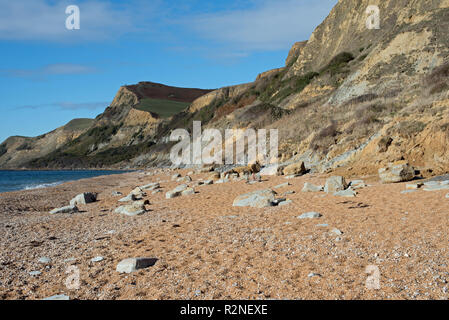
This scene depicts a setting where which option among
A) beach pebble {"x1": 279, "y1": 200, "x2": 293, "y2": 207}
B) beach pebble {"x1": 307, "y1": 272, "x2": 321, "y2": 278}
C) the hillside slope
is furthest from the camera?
the hillside slope

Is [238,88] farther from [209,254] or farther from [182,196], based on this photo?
[209,254]

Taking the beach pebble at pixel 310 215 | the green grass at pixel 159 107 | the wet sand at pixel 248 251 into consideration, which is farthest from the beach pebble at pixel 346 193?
the green grass at pixel 159 107

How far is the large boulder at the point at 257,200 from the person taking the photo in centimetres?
937

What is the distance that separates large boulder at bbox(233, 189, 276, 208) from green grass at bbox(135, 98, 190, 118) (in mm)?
106010

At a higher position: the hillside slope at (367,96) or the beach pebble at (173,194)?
the hillside slope at (367,96)

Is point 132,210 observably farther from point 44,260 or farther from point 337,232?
point 337,232

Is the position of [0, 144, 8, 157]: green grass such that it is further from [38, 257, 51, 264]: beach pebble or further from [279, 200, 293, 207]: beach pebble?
[38, 257, 51, 264]: beach pebble

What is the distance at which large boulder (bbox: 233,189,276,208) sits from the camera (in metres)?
9.37

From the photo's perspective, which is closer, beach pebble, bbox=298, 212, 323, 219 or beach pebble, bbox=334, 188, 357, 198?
beach pebble, bbox=298, 212, 323, 219

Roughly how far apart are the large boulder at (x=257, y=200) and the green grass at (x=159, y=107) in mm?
106010

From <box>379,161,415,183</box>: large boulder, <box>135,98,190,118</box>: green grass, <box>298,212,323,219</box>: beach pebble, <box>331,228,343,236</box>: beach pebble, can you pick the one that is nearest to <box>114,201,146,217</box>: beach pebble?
<box>298,212,323,219</box>: beach pebble

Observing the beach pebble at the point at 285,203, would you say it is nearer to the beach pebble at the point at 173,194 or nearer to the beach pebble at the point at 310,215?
the beach pebble at the point at 310,215

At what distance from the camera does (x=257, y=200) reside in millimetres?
9562

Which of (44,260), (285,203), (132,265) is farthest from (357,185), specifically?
(44,260)
